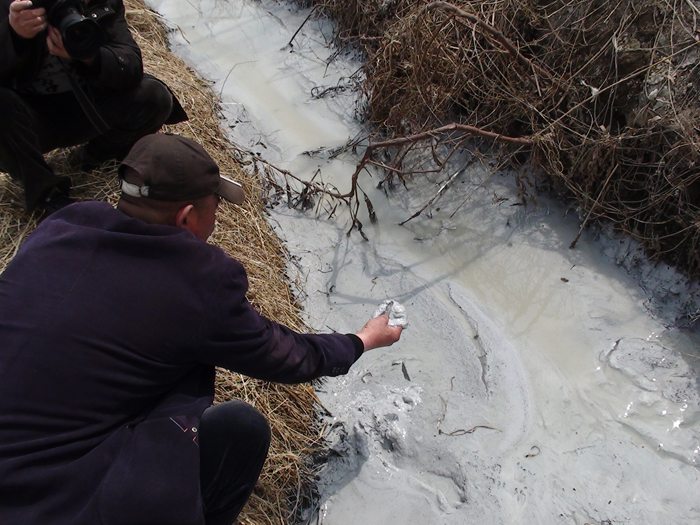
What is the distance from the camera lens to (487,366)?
7.78ft

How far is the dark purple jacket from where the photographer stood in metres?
1.10

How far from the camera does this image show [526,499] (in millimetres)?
1953

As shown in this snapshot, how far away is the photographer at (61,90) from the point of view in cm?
200

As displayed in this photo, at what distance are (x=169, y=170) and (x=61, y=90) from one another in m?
1.30

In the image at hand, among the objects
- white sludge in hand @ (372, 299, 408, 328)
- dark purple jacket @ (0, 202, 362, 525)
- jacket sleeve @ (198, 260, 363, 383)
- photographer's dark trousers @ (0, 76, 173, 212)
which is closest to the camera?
dark purple jacket @ (0, 202, 362, 525)

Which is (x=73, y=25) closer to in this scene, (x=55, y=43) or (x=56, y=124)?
(x=55, y=43)

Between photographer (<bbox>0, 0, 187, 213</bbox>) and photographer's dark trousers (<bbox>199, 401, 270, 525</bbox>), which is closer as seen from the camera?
photographer's dark trousers (<bbox>199, 401, 270, 525</bbox>)

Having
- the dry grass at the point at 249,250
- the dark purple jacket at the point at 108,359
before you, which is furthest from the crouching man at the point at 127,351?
the dry grass at the point at 249,250

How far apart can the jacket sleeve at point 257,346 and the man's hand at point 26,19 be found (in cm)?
137

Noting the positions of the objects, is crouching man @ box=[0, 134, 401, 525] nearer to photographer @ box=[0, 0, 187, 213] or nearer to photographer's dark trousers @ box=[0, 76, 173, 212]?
photographer @ box=[0, 0, 187, 213]

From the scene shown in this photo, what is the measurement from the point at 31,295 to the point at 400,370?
1.52 meters

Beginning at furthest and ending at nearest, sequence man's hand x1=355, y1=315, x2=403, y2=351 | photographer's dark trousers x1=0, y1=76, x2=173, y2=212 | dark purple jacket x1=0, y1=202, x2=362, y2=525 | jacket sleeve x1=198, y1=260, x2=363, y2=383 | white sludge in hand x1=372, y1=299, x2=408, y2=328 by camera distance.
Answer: white sludge in hand x1=372, y1=299, x2=408, y2=328 < photographer's dark trousers x1=0, y1=76, x2=173, y2=212 < man's hand x1=355, y1=315, x2=403, y2=351 < jacket sleeve x1=198, y1=260, x2=363, y2=383 < dark purple jacket x1=0, y1=202, x2=362, y2=525

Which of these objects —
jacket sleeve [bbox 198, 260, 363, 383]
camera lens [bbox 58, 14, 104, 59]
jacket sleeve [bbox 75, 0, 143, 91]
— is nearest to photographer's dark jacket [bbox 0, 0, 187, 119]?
jacket sleeve [bbox 75, 0, 143, 91]

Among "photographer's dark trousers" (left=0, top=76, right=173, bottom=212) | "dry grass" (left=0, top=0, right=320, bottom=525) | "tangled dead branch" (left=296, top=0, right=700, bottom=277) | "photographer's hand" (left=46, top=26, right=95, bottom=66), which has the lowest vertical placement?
"dry grass" (left=0, top=0, right=320, bottom=525)
